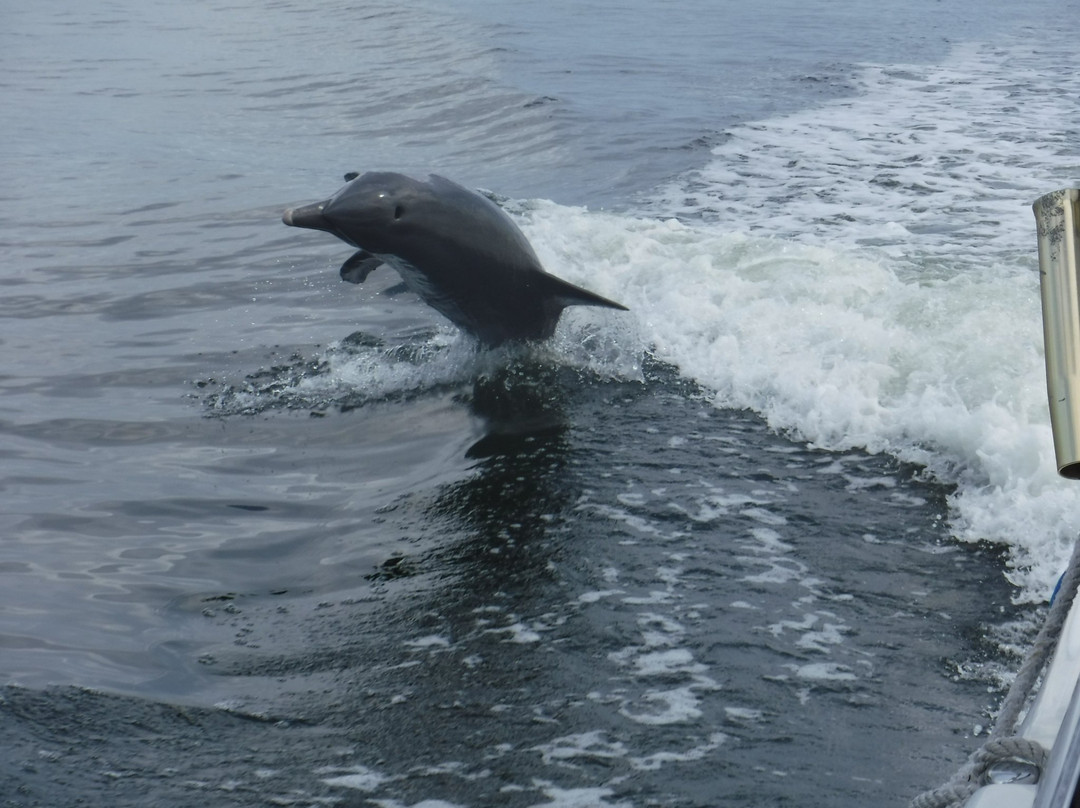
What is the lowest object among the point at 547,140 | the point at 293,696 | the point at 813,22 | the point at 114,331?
the point at 293,696

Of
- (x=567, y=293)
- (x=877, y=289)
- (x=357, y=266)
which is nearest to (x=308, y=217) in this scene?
(x=357, y=266)

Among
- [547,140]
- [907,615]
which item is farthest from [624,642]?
[547,140]

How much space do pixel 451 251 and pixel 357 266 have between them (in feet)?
2.37

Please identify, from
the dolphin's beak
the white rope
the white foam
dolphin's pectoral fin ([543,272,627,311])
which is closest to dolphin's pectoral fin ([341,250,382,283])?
the dolphin's beak

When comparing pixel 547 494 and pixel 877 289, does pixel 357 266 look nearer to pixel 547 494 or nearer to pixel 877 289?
pixel 547 494

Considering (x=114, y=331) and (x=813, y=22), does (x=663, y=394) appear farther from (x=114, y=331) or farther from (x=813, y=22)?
(x=813, y=22)

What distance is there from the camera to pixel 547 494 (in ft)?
21.4

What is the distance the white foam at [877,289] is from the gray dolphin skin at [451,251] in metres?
1.01

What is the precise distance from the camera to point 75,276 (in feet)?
37.1

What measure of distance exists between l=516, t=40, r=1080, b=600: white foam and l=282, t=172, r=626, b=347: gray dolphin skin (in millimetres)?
1008

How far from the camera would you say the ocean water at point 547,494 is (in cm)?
433

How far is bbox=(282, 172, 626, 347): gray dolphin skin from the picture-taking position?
7418mm

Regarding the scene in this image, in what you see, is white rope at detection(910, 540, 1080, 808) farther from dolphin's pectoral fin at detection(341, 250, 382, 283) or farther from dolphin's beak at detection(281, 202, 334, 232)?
dolphin's pectoral fin at detection(341, 250, 382, 283)

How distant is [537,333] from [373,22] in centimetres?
2520
